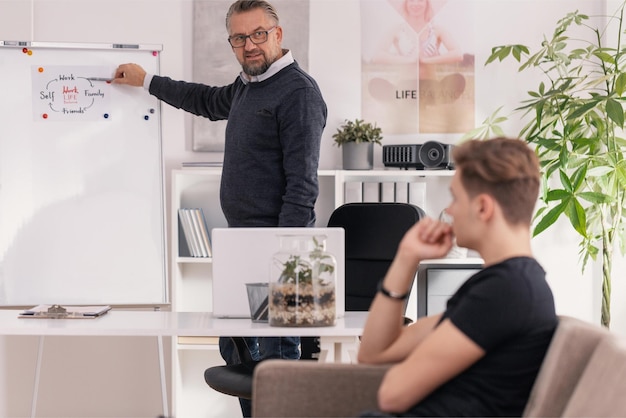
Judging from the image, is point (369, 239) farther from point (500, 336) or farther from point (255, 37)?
point (500, 336)

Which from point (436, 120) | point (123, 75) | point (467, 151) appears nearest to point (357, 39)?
point (436, 120)

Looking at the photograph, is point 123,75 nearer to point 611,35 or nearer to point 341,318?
point 341,318

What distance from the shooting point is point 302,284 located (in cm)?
228

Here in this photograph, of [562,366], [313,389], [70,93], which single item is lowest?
[313,389]

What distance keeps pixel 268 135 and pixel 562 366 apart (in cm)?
161

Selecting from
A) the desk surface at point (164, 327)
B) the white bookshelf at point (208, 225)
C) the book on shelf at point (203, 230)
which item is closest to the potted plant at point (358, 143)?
the white bookshelf at point (208, 225)

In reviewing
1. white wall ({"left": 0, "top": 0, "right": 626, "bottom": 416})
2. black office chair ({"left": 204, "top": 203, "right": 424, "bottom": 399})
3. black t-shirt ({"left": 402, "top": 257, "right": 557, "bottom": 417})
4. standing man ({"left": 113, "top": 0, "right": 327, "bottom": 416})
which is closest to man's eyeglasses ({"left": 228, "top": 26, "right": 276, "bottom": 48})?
standing man ({"left": 113, "top": 0, "right": 327, "bottom": 416})

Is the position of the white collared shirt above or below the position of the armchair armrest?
above

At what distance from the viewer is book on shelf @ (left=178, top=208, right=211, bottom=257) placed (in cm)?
407

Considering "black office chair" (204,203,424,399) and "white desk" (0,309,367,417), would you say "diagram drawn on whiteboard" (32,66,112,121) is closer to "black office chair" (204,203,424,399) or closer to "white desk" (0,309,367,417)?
"black office chair" (204,203,424,399)

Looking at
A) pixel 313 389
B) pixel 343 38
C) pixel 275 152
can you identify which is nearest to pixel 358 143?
pixel 343 38

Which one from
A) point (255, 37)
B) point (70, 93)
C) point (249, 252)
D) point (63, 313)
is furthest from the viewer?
point (70, 93)

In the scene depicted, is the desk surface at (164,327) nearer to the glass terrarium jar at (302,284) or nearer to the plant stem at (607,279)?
the glass terrarium jar at (302,284)

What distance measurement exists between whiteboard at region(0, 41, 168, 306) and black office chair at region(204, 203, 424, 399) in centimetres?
102
